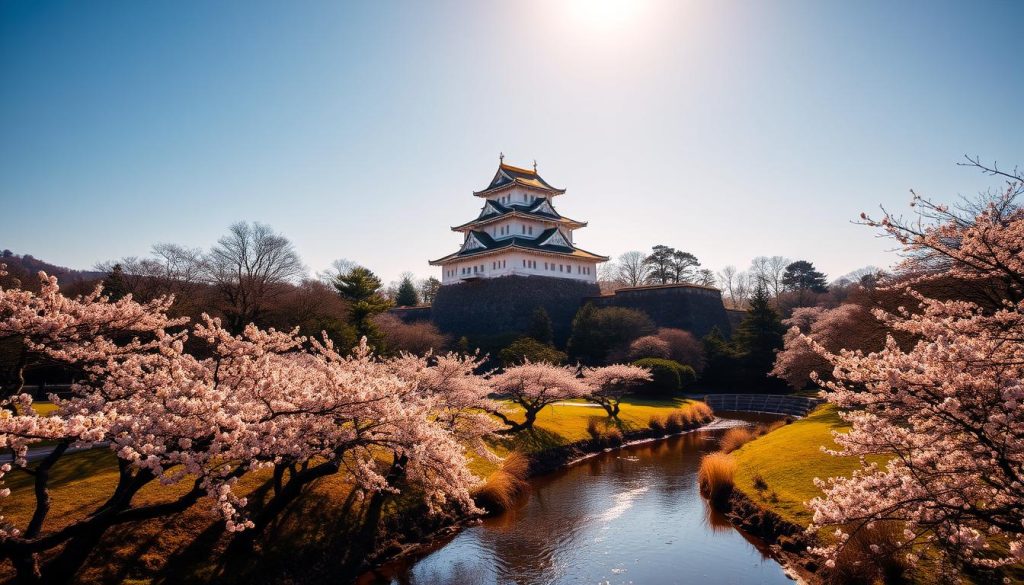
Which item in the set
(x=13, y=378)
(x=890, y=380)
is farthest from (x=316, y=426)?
(x=890, y=380)

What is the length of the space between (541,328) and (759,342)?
52.9 feet

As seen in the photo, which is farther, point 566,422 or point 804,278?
point 804,278

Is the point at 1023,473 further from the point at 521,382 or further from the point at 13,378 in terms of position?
the point at 521,382

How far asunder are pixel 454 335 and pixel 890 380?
4293 cm

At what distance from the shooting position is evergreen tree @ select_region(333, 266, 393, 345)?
29.7 metres

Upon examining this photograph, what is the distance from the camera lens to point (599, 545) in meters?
12.4

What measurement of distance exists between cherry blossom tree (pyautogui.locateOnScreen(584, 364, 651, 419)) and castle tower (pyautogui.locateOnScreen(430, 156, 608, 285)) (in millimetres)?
17423

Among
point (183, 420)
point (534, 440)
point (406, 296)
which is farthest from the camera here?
point (406, 296)

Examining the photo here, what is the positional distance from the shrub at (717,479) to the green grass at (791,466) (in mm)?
294

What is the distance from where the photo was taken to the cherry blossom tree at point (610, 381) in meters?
27.2

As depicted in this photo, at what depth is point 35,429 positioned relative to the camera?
5.16 m

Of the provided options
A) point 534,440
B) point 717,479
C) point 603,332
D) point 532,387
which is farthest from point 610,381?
point 717,479

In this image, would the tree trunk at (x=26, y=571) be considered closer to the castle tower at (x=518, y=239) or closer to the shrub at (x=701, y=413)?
the shrub at (x=701, y=413)

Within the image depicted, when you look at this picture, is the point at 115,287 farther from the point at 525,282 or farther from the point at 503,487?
the point at 525,282
